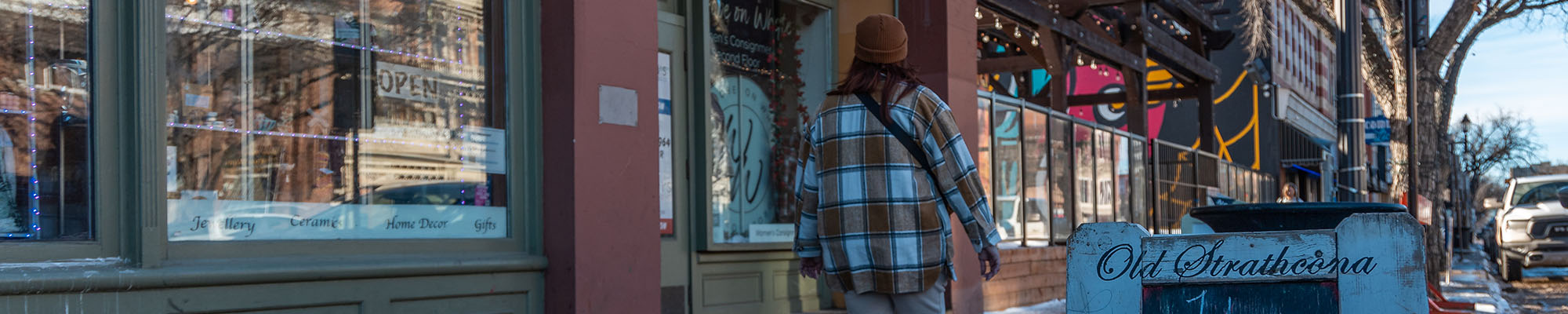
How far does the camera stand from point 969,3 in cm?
959

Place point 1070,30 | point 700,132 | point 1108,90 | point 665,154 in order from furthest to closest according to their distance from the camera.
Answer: point 1108,90
point 1070,30
point 700,132
point 665,154

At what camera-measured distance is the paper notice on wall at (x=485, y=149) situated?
623 cm

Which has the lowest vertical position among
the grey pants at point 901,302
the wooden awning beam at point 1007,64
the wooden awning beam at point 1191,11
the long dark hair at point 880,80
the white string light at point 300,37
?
the grey pants at point 901,302

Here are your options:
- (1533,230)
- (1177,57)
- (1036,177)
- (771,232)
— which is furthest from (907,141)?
(1533,230)

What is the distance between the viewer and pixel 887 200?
4.20 metres

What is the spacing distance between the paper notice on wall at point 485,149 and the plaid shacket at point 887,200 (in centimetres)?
230

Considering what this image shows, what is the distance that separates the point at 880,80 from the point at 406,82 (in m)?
2.53

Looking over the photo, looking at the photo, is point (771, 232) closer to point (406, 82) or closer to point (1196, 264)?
point (406, 82)

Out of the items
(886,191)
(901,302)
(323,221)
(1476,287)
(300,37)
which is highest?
(300,37)

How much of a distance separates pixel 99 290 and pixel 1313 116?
40846 millimetres

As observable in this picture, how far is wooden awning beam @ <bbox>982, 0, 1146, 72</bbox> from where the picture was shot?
12.5m

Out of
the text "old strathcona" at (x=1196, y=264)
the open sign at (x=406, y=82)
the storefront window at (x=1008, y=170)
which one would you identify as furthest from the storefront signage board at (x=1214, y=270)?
the storefront window at (x=1008, y=170)

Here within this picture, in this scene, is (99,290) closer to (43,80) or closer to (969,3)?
(43,80)

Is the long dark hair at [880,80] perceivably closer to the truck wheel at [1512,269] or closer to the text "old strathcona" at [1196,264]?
the text "old strathcona" at [1196,264]
